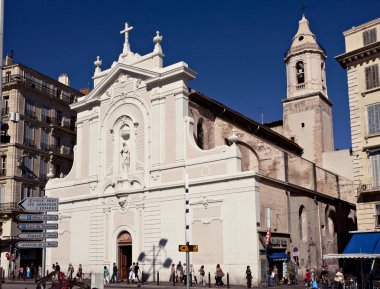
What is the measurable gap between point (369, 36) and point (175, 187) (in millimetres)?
14679

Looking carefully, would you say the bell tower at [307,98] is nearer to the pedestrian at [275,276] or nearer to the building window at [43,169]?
the building window at [43,169]

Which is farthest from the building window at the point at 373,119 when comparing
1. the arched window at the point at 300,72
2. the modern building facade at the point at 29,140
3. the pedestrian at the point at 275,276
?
the arched window at the point at 300,72

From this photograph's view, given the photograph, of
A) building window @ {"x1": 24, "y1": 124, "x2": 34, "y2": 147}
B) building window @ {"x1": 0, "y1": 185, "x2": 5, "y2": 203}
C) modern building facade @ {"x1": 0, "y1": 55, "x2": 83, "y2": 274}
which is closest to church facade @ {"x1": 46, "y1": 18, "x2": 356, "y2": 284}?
modern building facade @ {"x1": 0, "y1": 55, "x2": 83, "y2": 274}

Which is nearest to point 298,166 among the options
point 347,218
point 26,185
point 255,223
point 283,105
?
point 347,218

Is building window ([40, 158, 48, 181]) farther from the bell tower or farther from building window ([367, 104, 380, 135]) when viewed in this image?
building window ([367, 104, 380, 135])

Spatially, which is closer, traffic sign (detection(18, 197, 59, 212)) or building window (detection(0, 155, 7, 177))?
traffic sign (detection(18, 197, 59, 212))

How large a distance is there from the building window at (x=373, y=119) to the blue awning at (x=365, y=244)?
525cm

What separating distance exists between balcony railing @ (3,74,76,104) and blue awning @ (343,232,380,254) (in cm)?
3445

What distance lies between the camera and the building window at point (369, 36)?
89.1 feet

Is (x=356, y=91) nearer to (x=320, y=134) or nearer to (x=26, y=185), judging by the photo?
(x=320, y=134)

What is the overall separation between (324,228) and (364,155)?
49.7ft

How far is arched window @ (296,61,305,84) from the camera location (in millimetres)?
57250

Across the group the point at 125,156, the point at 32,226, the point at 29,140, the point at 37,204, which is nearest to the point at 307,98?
the point at 125,156

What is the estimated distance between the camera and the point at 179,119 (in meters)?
34.0
